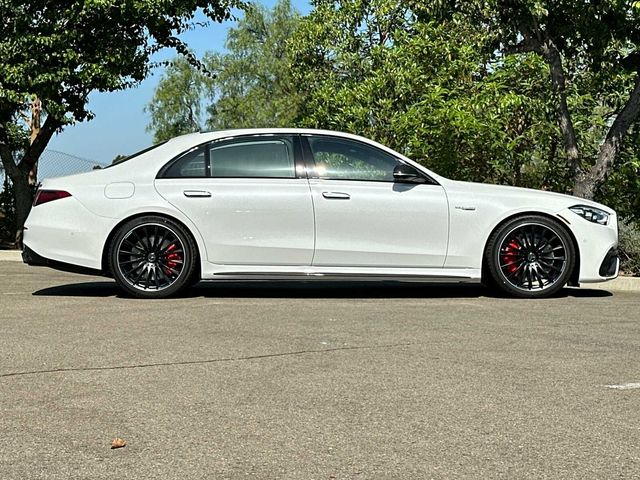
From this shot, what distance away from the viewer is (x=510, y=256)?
32.1 feet

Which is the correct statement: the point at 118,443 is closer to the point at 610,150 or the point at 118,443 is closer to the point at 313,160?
the point at 313,160

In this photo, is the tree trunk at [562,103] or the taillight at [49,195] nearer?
the taillight at [49,195]

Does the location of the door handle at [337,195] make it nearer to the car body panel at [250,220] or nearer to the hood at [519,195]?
the car body panel at [250,220]

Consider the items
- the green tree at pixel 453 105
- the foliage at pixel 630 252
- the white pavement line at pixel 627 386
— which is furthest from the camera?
the green tree at pixel 453 105

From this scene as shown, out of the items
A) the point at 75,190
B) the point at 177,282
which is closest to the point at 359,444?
the point at 177,282

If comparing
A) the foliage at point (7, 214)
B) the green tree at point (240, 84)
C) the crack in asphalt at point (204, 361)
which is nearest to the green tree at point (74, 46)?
the foliage at point (7, 214)

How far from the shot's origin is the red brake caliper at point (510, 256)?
9.76 m

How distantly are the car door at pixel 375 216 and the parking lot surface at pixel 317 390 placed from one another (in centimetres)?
64

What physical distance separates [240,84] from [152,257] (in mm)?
60148

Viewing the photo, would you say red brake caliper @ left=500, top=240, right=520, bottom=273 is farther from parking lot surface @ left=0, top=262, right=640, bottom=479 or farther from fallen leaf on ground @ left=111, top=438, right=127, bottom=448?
fallen leaf on ground @ left=111, top=438, right=127, bottom=448

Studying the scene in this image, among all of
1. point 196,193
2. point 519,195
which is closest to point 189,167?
point 196,193

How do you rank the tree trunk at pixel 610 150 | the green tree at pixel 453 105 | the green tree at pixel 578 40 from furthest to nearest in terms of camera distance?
the green tree at pixel 453 105
the tree trunk at pixel 610 150
the green tree at pixel 578 40

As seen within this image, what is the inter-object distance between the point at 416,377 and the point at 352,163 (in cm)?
429

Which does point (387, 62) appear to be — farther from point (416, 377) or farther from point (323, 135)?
point (416, 377)
